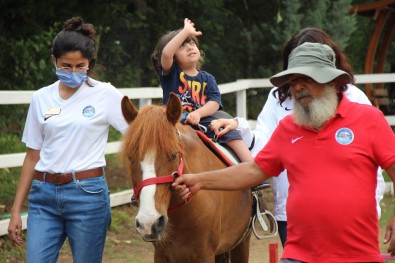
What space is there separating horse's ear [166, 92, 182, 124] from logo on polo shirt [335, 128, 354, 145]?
1.15 m

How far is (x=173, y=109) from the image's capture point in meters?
5.14

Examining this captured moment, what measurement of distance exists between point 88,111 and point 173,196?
2.44 ft

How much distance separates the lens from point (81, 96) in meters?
5.36

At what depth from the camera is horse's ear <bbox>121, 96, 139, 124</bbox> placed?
516cm

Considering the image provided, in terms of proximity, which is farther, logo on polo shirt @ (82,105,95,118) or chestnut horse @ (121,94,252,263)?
logo on polo shirt @ (82,105,95,118)

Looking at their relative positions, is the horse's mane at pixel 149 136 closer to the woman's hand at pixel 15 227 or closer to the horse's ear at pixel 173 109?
the horse's ear at pixel 173 109

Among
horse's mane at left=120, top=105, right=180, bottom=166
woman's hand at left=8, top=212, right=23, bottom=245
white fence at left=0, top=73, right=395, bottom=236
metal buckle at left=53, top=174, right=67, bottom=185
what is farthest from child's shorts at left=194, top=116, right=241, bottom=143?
woman's hand at left=8, top=212, right=23, bottom=245

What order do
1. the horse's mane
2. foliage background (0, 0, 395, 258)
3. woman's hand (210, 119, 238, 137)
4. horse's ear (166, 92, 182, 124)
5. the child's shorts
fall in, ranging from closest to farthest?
1. the horse's mane
2. horse's ear (166, 92, 182, 124)
3. woman's hand (210, 119, 238, 137)
4. the child's shorts
5. foliage background (0, 0, 395, 258)

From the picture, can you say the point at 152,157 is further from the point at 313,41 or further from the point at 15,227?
the point at 313,41

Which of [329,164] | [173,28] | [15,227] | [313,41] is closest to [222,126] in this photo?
[313,41]

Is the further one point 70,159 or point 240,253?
point 240,253

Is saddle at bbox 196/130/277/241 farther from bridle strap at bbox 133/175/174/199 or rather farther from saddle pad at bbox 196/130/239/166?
bridle strap at bbox 133/175/174/199

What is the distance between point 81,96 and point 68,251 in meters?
3.76

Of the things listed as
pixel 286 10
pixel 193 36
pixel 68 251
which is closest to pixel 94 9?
pixel 286 10
